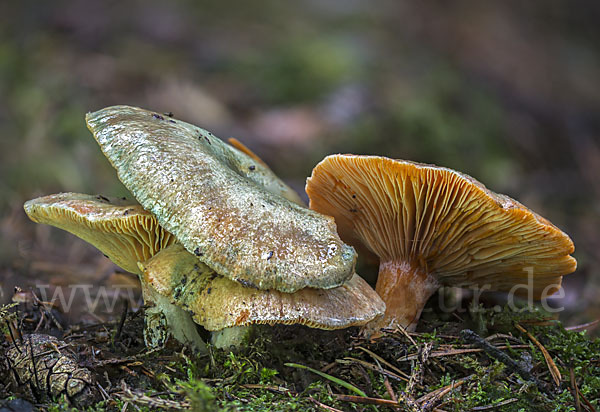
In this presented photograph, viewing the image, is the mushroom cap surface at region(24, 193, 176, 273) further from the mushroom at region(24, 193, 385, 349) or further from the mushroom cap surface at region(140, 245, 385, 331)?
the mushroom cap surface at region(140, 245, 385, 331)

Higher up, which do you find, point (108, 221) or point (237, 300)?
point (108, 221)

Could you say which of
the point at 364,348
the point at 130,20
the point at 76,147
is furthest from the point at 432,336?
the point at 130,20

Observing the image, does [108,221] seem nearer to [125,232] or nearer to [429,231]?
[125,232]

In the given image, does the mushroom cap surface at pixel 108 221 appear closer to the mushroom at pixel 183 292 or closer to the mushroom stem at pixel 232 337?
the mushroom at pixel 183 292

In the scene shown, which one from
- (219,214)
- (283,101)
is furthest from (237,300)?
(283,101)

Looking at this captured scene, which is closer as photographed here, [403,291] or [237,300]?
[237,300]

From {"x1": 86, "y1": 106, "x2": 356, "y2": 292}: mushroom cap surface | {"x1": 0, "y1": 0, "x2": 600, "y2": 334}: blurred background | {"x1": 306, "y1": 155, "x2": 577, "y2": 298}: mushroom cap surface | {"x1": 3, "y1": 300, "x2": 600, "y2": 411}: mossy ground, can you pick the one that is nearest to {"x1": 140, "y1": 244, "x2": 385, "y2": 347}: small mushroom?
{"x1": 86, "y1": 106, "x2": 356, "y2": 292}: mushroom cap surface

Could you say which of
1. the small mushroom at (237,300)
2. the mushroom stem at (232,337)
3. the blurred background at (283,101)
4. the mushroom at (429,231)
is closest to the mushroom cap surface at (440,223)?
the mushroom at (429,231)
